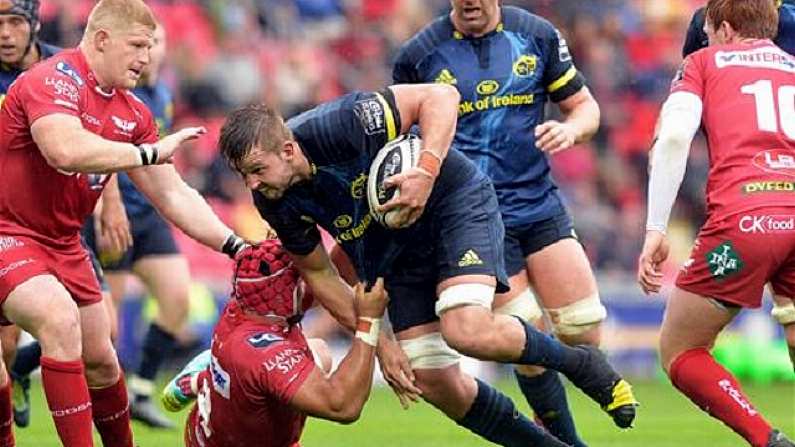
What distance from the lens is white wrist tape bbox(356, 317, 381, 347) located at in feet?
24.7

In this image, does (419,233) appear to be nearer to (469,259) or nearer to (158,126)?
(469,259)

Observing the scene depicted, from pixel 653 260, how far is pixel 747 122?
788 millimetres

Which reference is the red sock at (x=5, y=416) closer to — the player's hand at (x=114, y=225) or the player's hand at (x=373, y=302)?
the player's hand at (x=114, y=225)

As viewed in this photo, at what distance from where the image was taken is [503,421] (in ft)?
26.6

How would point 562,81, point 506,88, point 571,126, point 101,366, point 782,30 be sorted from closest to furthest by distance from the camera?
point 101,366 → point 782,30 → point 571,126 → point 506,88 → point 562,81

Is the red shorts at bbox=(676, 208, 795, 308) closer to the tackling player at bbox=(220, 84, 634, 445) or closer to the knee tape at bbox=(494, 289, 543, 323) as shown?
the tackling player at bbox=(220, 84, 634, 445)

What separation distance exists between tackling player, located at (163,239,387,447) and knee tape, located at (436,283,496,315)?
0.29 metres

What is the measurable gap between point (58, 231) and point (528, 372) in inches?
107

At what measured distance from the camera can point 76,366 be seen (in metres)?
7.74

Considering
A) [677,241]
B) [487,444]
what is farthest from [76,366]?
[677,241]

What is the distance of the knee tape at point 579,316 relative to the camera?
30.1 feet

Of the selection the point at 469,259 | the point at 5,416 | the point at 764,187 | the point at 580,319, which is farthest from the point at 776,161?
the point at 5,416

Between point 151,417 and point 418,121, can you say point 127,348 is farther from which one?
point 418,121

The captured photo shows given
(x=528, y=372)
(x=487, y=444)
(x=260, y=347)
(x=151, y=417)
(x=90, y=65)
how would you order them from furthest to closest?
(x=151, y=417) → (x=487, y=444) → (x=528, y=372) → (x=90, y=65) → (x=260, y=347)
